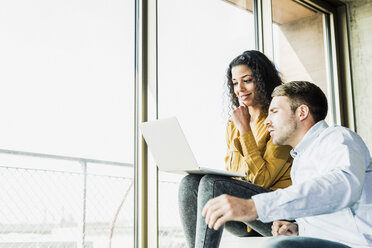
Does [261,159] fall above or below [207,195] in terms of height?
above

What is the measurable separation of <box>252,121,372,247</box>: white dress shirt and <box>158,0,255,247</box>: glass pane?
1376 millimetres

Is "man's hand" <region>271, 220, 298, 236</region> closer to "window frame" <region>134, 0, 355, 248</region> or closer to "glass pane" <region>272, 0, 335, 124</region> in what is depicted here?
"window frame" <region>134, 0, 355, 248</region>

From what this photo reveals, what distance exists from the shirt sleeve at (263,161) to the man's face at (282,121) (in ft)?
0.95

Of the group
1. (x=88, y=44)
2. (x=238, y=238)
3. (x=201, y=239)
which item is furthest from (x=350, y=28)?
(x=201, y=239)

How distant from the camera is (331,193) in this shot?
98 centimetres

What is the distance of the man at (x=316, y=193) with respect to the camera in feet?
3.24

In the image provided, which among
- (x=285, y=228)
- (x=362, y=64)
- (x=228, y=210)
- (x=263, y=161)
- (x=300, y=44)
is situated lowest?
(x=285, y=228)

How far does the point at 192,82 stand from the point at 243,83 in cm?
62

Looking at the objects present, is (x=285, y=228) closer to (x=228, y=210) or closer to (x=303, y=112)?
(x=303, y=112)

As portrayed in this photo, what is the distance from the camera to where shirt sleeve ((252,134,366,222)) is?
38.9 inches

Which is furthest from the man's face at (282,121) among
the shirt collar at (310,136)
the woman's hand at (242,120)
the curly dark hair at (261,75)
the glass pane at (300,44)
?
the glass pane at (300,44)

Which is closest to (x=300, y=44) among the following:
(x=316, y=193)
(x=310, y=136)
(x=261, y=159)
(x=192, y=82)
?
(x=192, y=82)

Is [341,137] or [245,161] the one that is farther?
[245,161]

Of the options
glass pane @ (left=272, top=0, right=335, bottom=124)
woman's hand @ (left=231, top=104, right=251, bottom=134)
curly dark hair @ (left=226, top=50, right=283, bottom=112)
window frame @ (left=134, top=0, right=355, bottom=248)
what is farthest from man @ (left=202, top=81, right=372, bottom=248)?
glass pane @ (left=272, top=0, right=335, bottom=124)
